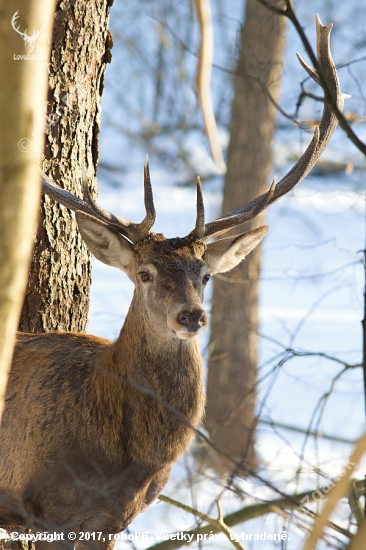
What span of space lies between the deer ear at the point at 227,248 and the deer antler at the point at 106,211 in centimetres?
50

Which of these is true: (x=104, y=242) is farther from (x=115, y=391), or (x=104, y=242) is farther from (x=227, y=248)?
(x=115, y=391)

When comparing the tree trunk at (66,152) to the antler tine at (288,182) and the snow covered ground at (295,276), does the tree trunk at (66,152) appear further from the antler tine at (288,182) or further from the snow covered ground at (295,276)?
the snow covered ground at (295,276)

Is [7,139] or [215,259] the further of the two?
[215,259]

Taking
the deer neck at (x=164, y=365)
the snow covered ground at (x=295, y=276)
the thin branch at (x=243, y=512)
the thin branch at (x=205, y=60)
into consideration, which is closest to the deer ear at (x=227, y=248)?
the deer neck at (x=164, y=365)

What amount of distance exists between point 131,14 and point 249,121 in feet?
21.0

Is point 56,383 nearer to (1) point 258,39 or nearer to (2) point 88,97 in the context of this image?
(2) point 88,97

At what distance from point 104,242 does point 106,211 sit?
0.23 meters

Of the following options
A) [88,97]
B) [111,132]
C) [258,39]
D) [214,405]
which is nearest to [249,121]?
[258,39]

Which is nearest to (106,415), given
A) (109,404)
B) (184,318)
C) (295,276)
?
(109,404)

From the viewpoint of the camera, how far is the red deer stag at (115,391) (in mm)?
3844

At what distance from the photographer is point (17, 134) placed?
60.7 inches

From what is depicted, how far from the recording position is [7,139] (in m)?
1.53

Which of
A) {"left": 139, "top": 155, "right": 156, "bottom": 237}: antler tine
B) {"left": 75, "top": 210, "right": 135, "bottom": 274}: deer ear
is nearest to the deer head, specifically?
{"left": 139, "top": 155, "right": 156, "bottom": 237}: antler tine

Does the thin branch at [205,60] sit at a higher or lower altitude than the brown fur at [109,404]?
higher
